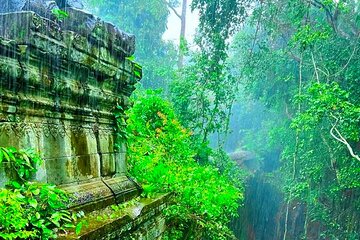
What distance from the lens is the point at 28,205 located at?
7.56 ft

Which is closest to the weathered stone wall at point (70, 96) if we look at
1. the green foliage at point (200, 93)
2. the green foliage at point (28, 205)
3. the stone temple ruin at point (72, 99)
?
the stone temple ruin at point (72, 99)

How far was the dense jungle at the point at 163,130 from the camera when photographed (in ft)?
7.85

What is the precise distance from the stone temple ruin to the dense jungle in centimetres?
1

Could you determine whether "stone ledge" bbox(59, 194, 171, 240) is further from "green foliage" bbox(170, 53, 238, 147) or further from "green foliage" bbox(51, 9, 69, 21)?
"green foliage" bbox(170, 53, 238, 147)

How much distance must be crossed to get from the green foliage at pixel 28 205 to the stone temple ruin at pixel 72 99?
4.3 inches

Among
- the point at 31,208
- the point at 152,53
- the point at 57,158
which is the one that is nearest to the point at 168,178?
the point at 57,158

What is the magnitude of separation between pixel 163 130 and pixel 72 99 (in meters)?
5.03

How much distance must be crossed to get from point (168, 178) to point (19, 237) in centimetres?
313

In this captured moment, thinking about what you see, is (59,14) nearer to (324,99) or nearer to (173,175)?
(173,175)

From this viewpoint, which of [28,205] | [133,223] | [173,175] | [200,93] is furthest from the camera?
[200,93]

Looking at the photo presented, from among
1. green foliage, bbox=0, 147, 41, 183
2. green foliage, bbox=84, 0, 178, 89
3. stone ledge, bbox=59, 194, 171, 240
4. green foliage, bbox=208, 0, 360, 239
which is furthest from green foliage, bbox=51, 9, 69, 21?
green foliage, bbox=84, 0, 178, 89

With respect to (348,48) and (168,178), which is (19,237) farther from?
(348,48)

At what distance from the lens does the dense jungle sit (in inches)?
94.2

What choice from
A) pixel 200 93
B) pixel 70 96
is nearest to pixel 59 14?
pixel 70 96
